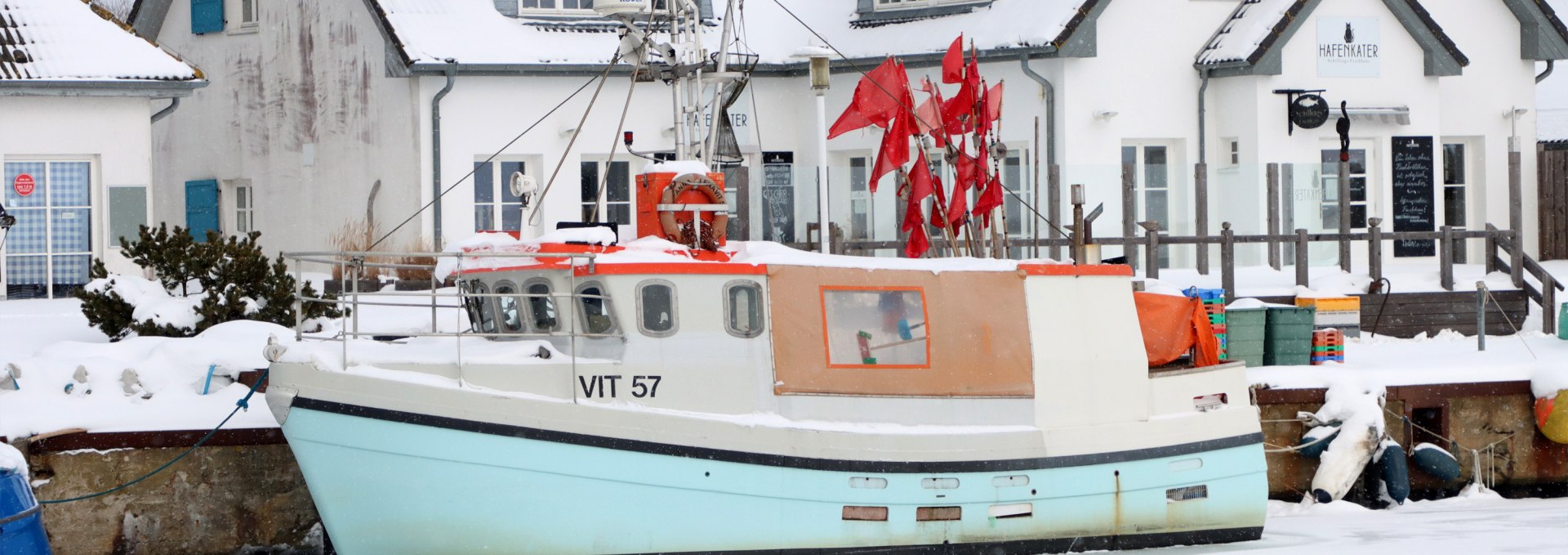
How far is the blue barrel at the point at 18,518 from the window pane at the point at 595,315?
10.6 ft

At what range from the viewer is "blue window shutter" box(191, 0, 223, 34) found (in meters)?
23.8

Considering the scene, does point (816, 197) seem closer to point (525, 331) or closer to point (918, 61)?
point (918, 61)

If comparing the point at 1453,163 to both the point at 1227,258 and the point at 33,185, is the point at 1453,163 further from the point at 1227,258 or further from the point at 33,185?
the point at 33,185

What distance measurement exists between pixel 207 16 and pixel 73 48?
180 inches

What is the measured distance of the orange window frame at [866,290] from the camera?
10852 millimetres

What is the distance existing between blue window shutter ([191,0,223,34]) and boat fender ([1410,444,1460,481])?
1645 cm

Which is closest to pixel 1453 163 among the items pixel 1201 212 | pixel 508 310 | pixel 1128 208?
pixel 1201 212

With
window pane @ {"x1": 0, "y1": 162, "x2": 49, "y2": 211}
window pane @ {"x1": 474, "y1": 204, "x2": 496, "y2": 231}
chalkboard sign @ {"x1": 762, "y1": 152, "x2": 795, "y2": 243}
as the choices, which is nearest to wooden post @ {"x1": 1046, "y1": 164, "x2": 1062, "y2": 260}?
chalkboard sign @ {"x1": 762, "y1": 152, "x2": 795, "y2": 243}

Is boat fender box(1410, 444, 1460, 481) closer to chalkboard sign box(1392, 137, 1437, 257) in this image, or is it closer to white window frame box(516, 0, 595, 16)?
chalkboard sign box(1392, 137, 1437, 257)

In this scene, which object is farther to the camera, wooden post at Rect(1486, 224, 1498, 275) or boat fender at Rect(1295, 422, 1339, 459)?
wooden post at Rect(1486, 224, 1498, 275)

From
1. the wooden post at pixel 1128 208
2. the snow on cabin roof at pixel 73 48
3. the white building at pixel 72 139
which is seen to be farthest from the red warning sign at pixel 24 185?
the wooden post at pixel 1128 208

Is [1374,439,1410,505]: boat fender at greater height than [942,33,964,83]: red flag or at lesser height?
lesser

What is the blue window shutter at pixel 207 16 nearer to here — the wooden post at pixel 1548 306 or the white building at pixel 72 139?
the white building at pixel 72 139

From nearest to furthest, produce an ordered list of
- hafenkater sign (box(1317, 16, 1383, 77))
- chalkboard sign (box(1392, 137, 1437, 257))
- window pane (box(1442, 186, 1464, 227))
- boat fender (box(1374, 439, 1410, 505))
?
boat fender (box(1374, 439, 1410, 505))
hafenkater sign (box(1317, 16, 1383, 77))
chalkboard sign (box(1392, 137, 1437, 257))
window pane (box(1442, 186, 1464, 227))
